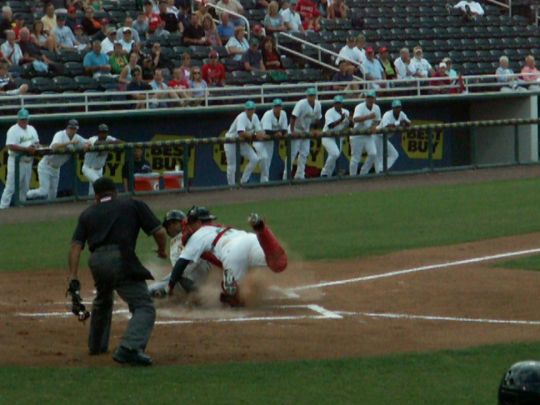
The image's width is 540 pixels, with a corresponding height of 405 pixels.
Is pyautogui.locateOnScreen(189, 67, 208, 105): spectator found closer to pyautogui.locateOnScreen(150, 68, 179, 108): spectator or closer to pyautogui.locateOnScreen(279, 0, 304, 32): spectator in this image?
pyautogui.locateOnScreen(150, 68, 179, 108): spectator

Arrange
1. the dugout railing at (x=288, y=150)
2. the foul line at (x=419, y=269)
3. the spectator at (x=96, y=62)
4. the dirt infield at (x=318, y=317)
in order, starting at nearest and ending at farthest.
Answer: the dirt infield at (x=318, y=317) → the foul line at (x=419, y=269) → the dugout railing at (x=288, y=150) → the spectator at (x=96, y=62)

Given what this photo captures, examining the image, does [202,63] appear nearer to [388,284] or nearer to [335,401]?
[388,284]

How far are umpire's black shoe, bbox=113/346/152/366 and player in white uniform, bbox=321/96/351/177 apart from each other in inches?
633

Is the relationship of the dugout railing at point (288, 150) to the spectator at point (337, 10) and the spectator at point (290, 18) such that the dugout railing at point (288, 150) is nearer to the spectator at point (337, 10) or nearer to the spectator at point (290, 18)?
the spectator at point (290, 18)

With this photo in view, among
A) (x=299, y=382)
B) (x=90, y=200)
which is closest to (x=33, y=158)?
(x=90, y=200)

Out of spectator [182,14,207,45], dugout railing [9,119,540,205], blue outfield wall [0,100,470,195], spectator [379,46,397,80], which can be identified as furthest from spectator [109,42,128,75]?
spectator [379,46,397,80]

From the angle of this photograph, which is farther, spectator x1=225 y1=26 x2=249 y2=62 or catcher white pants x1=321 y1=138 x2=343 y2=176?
spectator x1=225 y1=26 x2=249 y2=62

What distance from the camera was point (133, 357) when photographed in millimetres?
Result: 9695

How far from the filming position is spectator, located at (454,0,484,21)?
109ft

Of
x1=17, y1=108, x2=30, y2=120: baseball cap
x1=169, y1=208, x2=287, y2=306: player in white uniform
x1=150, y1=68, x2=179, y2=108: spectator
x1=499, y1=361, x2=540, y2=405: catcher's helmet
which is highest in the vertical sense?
x1=150, y1=68, x2=179, y2=108: spectator

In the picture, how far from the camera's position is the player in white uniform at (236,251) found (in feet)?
40.1

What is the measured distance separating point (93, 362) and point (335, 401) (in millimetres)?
2285

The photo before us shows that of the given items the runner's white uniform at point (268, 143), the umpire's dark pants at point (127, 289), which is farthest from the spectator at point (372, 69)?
the umpire's dark pants at point (127, 289)

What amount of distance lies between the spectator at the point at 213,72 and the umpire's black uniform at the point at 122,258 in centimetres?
1616
